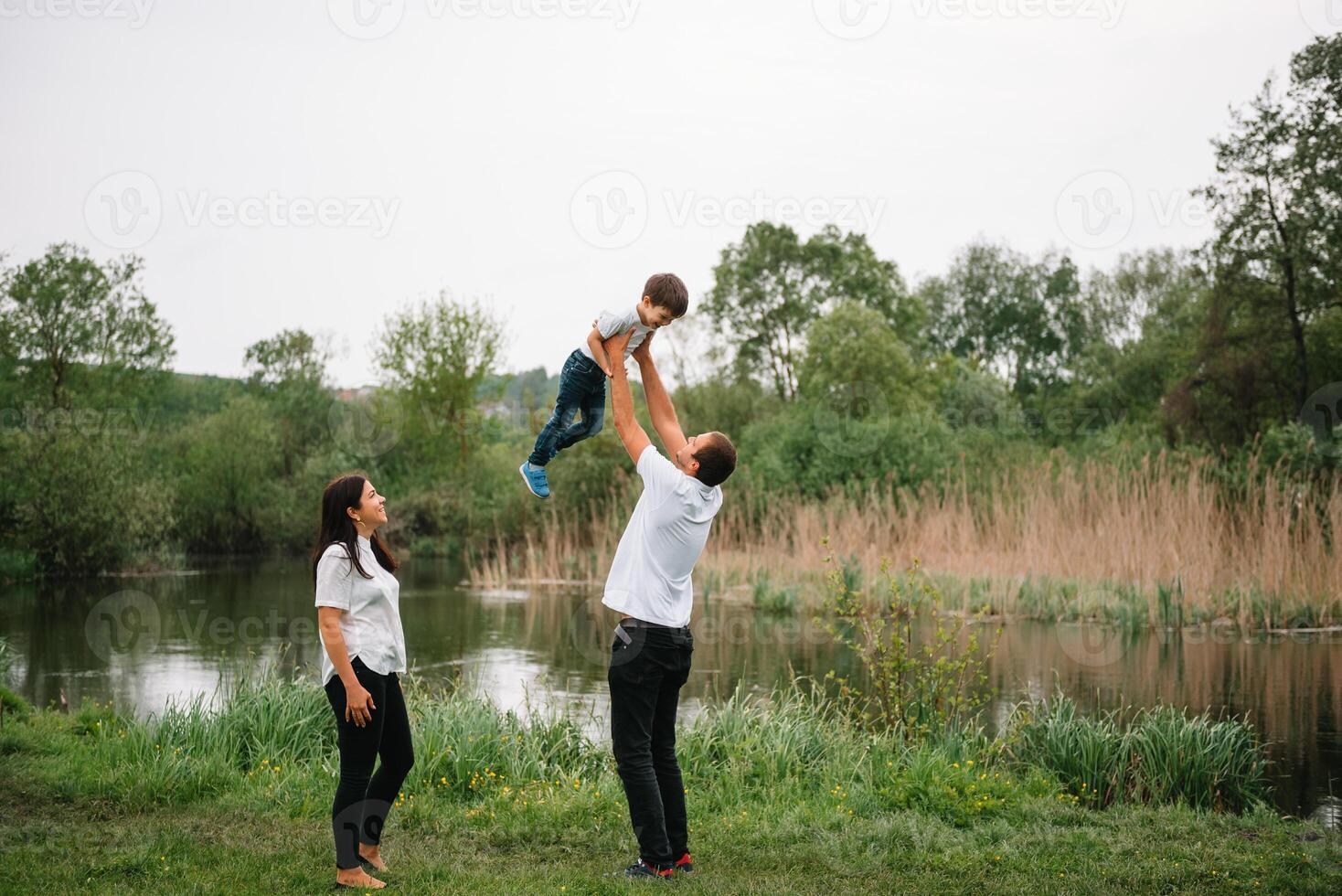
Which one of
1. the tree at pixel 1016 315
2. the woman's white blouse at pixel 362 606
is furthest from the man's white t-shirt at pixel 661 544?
the tree at pixel 1016 315

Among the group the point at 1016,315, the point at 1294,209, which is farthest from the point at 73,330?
the point at 1016,315

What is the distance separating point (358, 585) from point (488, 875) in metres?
1.46

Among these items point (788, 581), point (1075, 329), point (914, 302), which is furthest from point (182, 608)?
point (1075, 329)

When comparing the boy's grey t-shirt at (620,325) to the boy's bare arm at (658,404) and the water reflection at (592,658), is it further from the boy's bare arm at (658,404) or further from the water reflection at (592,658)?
the water reflection at (592,658)

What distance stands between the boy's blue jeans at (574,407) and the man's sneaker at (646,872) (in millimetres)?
1889

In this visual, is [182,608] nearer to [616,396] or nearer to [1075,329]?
[616,396]

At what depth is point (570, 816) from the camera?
20.5 feet

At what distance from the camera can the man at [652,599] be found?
4.84 m

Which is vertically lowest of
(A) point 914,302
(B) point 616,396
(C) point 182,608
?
(C) point 182,608

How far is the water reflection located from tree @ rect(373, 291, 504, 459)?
22.9 meters

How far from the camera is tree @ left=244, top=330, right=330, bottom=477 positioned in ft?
149

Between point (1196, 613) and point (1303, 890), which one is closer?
point (1303, 890)

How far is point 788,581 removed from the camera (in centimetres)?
2036

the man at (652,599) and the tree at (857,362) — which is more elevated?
the tree at (857,362)
